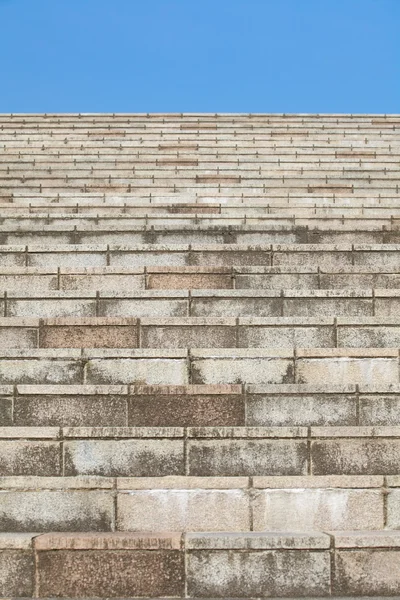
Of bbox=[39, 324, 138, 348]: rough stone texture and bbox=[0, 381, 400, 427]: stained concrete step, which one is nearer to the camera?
bbox=[0, 381, 400, 427]: stained concrete step

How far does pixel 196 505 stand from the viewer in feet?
17.5

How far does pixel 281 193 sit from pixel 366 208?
53.4 inches

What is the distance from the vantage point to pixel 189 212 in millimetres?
11117

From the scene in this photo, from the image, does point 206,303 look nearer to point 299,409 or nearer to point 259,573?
point 299,409

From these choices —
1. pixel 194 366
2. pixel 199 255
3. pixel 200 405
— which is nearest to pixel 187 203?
pixel 199 255

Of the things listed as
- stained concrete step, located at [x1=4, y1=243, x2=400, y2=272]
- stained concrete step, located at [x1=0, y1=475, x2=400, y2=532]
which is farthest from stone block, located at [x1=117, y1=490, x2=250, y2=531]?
stained concrete step, located at [x1=4, y1=243, x2=400, y2=272]

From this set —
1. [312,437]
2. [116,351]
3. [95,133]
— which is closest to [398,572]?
[312,437]

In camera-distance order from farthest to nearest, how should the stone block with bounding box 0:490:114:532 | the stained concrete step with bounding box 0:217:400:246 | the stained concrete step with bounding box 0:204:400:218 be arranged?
the stained concrete step with bounding box 0:204:400:218, the stained concrete step with bounding box 0:217:400:246, the stone block with bounding box 0:490:114:532

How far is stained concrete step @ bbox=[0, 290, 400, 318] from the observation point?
761cm

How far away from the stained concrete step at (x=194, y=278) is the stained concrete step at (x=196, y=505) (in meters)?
3.08

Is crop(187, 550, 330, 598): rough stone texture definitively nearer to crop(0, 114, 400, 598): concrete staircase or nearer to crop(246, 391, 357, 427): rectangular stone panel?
crop(0, 114, 400, 598): concrete staircase

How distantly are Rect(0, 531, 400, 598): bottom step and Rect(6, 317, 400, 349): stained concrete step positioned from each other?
8.02 ft

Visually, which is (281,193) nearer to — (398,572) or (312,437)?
(312,437)

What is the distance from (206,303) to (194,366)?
118 centimetres
